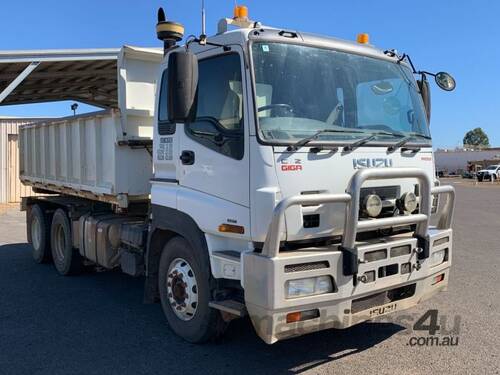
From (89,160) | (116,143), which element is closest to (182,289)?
(116,143)

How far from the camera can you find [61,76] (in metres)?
15.6

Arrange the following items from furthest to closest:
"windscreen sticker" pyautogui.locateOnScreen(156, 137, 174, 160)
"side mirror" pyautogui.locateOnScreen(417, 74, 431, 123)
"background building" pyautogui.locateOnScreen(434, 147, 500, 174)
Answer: "background building" pyautogui.locateOnScreen(434, 147, 500, 174)
"side mirror" pyautogui.locateOnScreen(417, 74, 431, 123)
"windscreen sticker" pyautogui.locateOnScreen(156, 137, 174, 160)

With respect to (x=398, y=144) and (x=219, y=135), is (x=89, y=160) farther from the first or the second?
(x=398, y=144)

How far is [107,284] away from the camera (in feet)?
24.1

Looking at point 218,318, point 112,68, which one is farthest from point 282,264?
point 112,68

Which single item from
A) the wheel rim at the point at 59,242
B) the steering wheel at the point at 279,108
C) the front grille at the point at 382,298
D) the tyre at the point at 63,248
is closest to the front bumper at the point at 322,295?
the front grille at the point at 382,298

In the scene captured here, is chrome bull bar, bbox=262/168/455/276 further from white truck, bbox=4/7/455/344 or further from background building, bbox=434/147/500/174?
background building, bbox=434/147/500/174

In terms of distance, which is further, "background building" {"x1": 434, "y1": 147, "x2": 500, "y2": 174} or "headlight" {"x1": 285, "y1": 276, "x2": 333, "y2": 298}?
"background building" {"x1": 434, "y1": 147, "x2": 500, "y2": 174}

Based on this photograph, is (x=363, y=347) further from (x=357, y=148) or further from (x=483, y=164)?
(x=483, y=164)

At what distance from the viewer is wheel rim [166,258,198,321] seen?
475 centimetres

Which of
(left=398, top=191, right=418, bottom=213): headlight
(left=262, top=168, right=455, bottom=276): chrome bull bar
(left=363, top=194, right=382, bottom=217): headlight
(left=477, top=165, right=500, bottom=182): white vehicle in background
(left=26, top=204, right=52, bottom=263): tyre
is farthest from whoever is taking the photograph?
(left=477, top=165, right=500, bottom=182): white vehicle in background

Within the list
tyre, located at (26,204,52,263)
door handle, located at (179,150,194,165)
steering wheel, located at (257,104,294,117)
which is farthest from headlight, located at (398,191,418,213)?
tyre, located at (26,204,52,263)

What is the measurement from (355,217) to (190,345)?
2.07 meters

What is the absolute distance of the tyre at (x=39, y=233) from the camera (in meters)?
8.59
